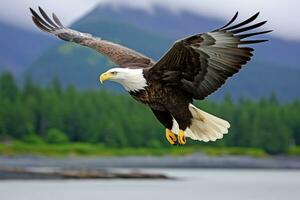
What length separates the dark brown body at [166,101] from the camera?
5.69 meters

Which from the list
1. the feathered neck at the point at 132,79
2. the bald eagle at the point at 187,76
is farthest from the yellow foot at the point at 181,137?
the feathered neck at the point at 132,79

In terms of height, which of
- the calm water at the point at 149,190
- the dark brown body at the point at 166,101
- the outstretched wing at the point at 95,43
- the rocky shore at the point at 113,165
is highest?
the outstretched wing at the point at 95,43

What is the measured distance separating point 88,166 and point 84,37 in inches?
1837

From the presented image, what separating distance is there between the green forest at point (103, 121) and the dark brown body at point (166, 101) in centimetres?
4947

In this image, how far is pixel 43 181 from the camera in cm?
4169

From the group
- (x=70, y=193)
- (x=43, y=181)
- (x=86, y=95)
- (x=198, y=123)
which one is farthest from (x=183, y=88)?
(x=86, y=95)

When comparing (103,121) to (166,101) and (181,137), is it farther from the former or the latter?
(166,101)

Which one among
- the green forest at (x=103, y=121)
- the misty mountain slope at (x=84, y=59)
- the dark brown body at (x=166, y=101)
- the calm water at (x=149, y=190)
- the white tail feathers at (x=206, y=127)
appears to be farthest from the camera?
the misty mountain slope at (x=84, y=59)

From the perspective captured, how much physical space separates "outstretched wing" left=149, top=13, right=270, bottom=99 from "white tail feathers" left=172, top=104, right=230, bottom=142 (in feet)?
0.96

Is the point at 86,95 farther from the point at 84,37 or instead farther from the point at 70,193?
the point at 84,37

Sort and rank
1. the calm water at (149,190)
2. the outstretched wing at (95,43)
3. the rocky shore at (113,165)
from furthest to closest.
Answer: the rocky shore at (113,165) < the calm water at (149,190) < the outstretched wing at (95,43)

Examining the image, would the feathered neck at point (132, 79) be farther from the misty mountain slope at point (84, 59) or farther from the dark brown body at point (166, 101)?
the misty mountain slope at point (84, 59)

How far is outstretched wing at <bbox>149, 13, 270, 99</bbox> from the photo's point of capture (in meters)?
5.51

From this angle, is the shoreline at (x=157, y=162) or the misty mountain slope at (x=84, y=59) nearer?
the shoreline at (x=157, y=162)
